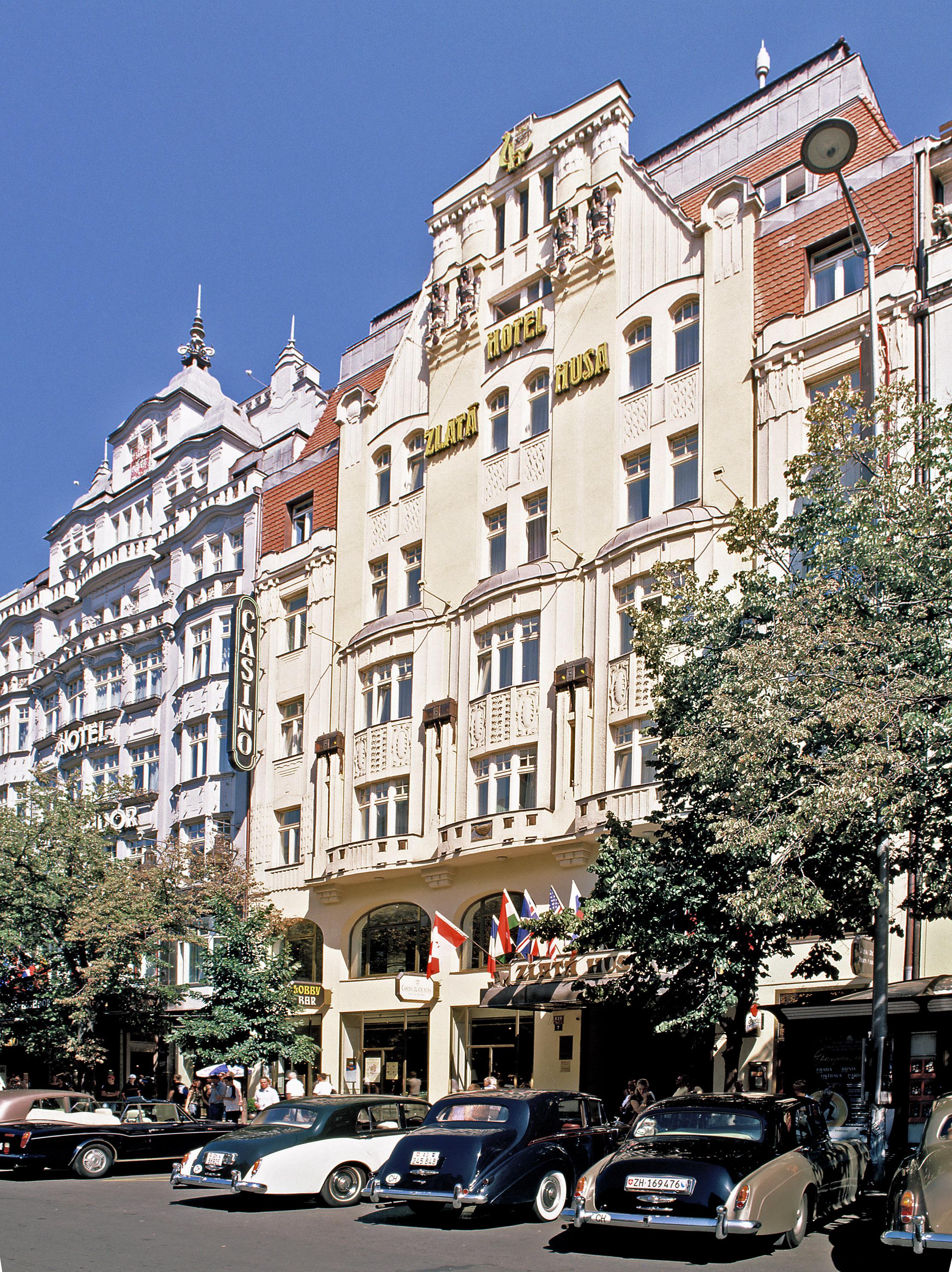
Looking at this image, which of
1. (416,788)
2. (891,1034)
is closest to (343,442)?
(416,788)

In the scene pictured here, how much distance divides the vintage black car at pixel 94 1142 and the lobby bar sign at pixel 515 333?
2176cm

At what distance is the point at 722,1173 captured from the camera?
1235 cm

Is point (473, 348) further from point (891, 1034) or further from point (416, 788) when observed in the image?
point (891, 1034)

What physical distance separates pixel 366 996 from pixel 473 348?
59.8 ft

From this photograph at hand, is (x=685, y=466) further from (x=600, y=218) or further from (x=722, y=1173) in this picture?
(x=722, y=1173)

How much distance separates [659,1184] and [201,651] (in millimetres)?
34607

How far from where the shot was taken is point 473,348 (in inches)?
1449

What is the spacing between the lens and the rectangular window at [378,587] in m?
37.8

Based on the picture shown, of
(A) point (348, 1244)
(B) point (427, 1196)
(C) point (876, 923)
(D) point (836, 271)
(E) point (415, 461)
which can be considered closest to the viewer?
(A) point (348, 1244)

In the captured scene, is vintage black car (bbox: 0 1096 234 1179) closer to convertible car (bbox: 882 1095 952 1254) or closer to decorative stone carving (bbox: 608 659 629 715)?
convertible car (bbox: 882 1095 952 1254)

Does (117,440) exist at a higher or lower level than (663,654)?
higher

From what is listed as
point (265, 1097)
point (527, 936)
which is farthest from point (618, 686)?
point (265, 1097)

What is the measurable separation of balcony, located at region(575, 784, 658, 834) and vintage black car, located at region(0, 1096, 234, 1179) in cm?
1032

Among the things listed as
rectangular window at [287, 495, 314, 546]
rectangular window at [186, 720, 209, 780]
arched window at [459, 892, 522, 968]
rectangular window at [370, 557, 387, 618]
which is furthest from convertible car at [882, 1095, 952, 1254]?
rectangular window at [186, 720, 209, 780]
